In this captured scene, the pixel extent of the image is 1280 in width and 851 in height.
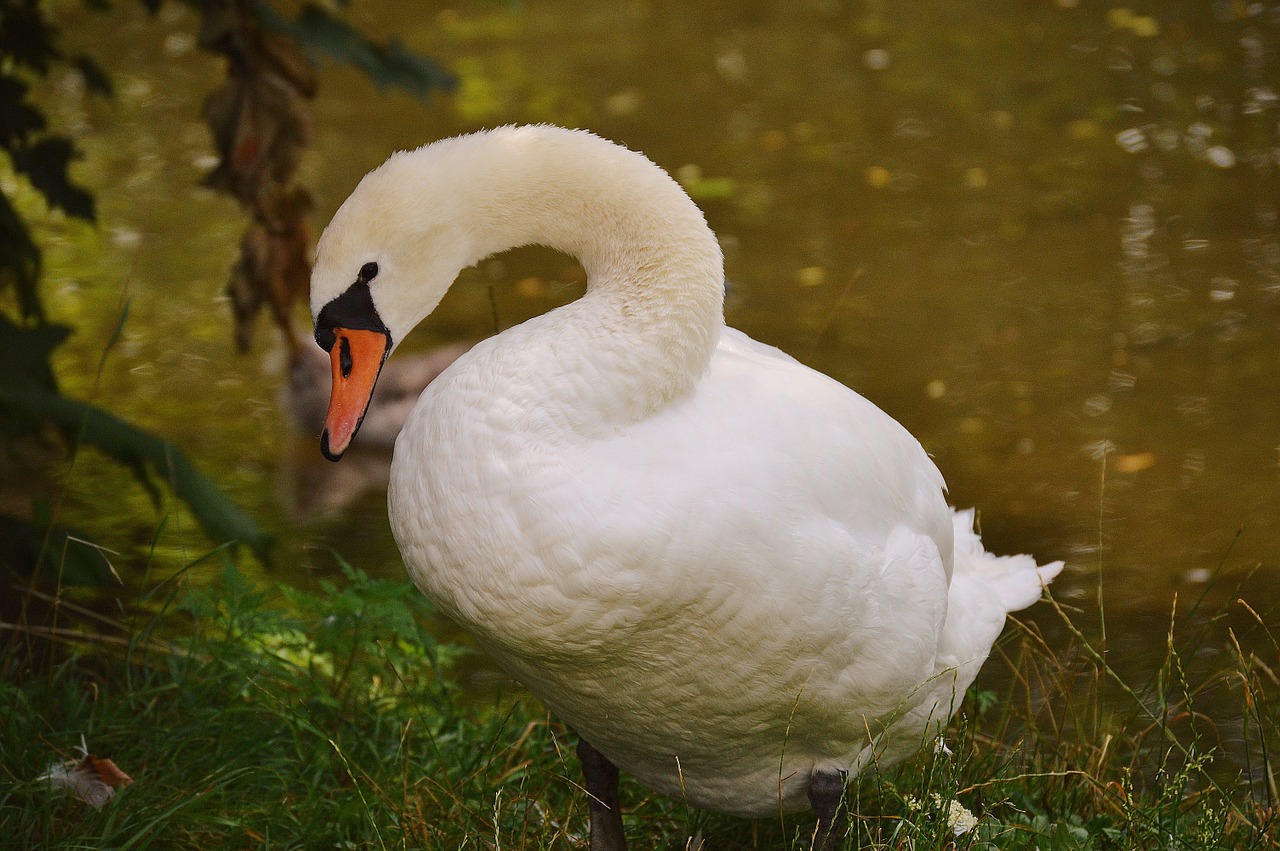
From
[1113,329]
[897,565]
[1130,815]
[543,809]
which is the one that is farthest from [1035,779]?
[1113,329]

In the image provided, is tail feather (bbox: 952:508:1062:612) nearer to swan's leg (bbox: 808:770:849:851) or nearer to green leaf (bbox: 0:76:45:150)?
swan's leg (bbox: 808:770:849:851)

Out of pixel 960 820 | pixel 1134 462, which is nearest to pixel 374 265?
pixel 960 820

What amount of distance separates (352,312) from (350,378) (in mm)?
112

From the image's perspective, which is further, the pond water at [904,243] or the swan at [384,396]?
the swan at [384,396]

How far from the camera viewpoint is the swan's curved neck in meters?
2.53

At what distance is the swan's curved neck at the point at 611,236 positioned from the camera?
253 cm

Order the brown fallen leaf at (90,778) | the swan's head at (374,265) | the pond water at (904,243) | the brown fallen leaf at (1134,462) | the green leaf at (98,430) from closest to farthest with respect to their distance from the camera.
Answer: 1. the swan's head at (374,265)
2. the brown fallen leaf at (90,778)
3. the green leaf at (98,430)
4. the pond water at (904,243)
5. the brown fallen leaf at (1134,462)

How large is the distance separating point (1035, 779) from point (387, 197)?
186cm

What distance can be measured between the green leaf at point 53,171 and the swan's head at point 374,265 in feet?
4.79

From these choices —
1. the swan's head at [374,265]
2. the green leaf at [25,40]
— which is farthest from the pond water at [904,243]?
the swan's head at [374,265]

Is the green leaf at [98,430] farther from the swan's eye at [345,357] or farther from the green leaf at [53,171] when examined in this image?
the swan's eye at [345,357]

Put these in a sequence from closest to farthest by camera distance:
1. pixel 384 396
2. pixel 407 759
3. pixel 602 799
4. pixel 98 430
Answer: pixel 602 799
pixel 407 759
pixel 98 430
pixel 384 396

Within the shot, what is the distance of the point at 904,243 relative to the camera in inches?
280

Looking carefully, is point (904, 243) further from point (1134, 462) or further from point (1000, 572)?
point (1000, 572)
